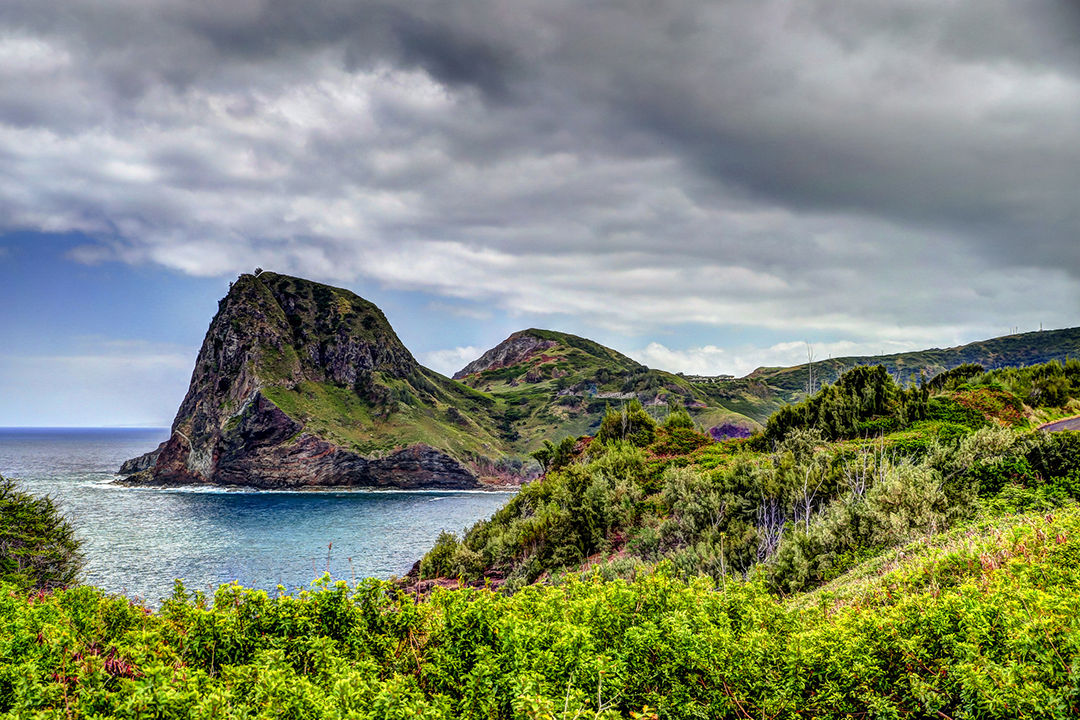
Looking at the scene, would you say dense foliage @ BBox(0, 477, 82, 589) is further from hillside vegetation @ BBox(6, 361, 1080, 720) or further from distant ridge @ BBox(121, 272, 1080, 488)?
distant ridge @ BBox(121, 272, 1080, 488)

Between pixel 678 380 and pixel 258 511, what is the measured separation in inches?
5910

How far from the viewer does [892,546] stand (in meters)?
16.1

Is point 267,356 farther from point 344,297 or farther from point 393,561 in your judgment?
point 393,561

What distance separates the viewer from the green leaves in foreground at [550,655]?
207 inches

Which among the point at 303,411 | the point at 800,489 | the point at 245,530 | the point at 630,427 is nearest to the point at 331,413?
the point at 303,411

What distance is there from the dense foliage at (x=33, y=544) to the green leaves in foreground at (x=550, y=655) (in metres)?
23.6

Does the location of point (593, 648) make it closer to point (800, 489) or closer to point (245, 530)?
point (800, 489)

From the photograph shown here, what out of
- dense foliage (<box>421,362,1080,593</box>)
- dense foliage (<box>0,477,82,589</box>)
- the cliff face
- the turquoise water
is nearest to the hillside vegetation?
dense foliage (<box>421,362,1080,593</box>)

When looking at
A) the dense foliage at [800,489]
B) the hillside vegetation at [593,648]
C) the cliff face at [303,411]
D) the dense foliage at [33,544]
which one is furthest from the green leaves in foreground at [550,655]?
the cliff face at [303,411]

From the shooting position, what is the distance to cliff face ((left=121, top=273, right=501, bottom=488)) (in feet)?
379

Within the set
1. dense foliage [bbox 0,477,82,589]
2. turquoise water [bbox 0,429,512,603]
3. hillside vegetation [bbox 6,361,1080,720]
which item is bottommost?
turquoise water [bbox 0,429,512,603]

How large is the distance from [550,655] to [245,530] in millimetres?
70871

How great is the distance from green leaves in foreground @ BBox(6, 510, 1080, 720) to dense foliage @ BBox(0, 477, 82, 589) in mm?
23610

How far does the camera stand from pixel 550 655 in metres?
6.63
